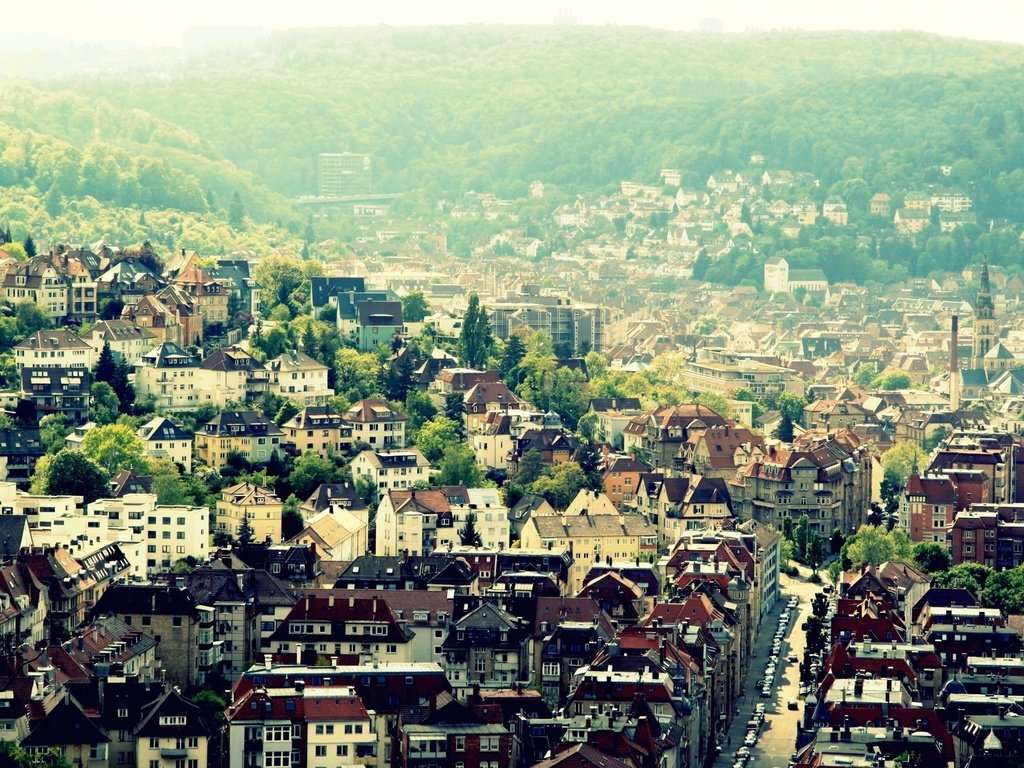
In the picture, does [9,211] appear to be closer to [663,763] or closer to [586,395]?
[586,395]

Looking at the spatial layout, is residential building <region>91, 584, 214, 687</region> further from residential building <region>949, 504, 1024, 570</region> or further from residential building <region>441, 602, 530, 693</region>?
residential building <region>949, 504, 1024, 570</region>

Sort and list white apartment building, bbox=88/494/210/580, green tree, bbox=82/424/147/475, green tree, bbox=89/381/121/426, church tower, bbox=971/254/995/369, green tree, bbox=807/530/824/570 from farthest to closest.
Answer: church tower, bbox=971/254/995/369 < green tree, bbox=807/530/824/570 < green tree, bbox=89/381/121/426 < green tree, bbox=82/424/147/475 < white apartment building, bbox=88/494/210/580

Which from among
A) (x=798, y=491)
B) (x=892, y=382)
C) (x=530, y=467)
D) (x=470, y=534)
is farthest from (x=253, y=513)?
A: (x=892, y=382)

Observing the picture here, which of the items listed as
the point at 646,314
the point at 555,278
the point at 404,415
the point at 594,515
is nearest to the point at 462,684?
the point at 594,515

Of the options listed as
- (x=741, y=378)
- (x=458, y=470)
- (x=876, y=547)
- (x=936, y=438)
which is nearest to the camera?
(x=876, y=547)

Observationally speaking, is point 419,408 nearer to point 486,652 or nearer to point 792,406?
point 792,406

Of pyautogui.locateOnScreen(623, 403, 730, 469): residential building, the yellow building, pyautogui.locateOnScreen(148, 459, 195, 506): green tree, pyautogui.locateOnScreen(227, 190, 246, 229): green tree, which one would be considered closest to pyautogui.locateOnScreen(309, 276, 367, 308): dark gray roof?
pyautogui.locateOnScreen(623, 403, 730, 469): residential building
